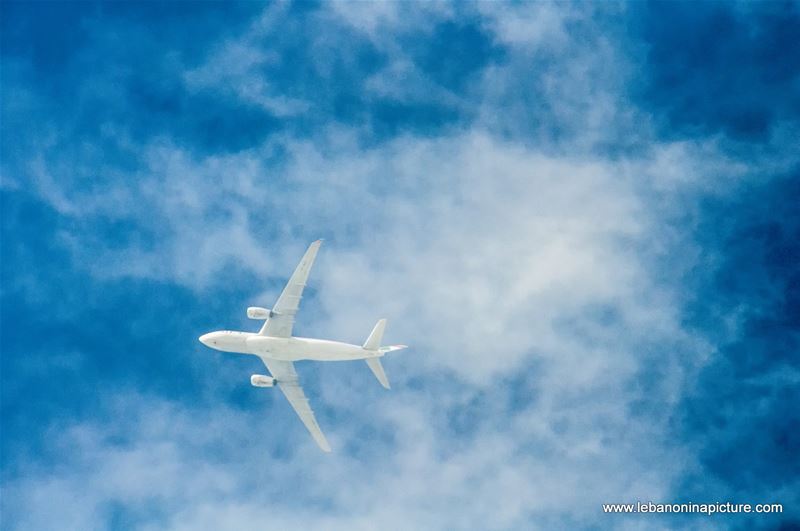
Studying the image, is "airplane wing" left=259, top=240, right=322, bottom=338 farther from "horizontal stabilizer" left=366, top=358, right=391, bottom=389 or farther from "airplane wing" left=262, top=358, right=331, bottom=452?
"horizontal stabilizer" left=366, top=358, right=391, bottom=389

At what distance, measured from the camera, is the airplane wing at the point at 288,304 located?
131125mm

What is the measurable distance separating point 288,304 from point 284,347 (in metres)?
6.24

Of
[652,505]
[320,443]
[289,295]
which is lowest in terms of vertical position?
[652,505]

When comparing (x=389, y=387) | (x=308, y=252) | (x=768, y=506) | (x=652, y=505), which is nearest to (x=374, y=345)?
(x=389, y=387)

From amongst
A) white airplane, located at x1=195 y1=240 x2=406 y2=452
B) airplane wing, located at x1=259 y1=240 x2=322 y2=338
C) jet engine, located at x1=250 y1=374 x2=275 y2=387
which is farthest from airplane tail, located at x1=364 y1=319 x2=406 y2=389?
jet engine, located at x1=250 y1=374 x2=275 y2=387

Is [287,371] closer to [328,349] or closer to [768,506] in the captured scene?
[328,349]

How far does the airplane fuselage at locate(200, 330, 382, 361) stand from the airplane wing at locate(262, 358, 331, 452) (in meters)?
4.56

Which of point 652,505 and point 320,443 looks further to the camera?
point 320,443

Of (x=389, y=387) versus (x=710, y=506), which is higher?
(x=389, y=387)

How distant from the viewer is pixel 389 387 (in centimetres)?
13350

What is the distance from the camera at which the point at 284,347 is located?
133375 mm

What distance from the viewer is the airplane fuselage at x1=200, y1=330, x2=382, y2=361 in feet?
430

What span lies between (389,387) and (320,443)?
61.4ft

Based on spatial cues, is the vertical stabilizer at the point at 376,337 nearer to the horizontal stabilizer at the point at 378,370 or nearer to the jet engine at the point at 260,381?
the horizontal stabilizer at the point at 378,370
